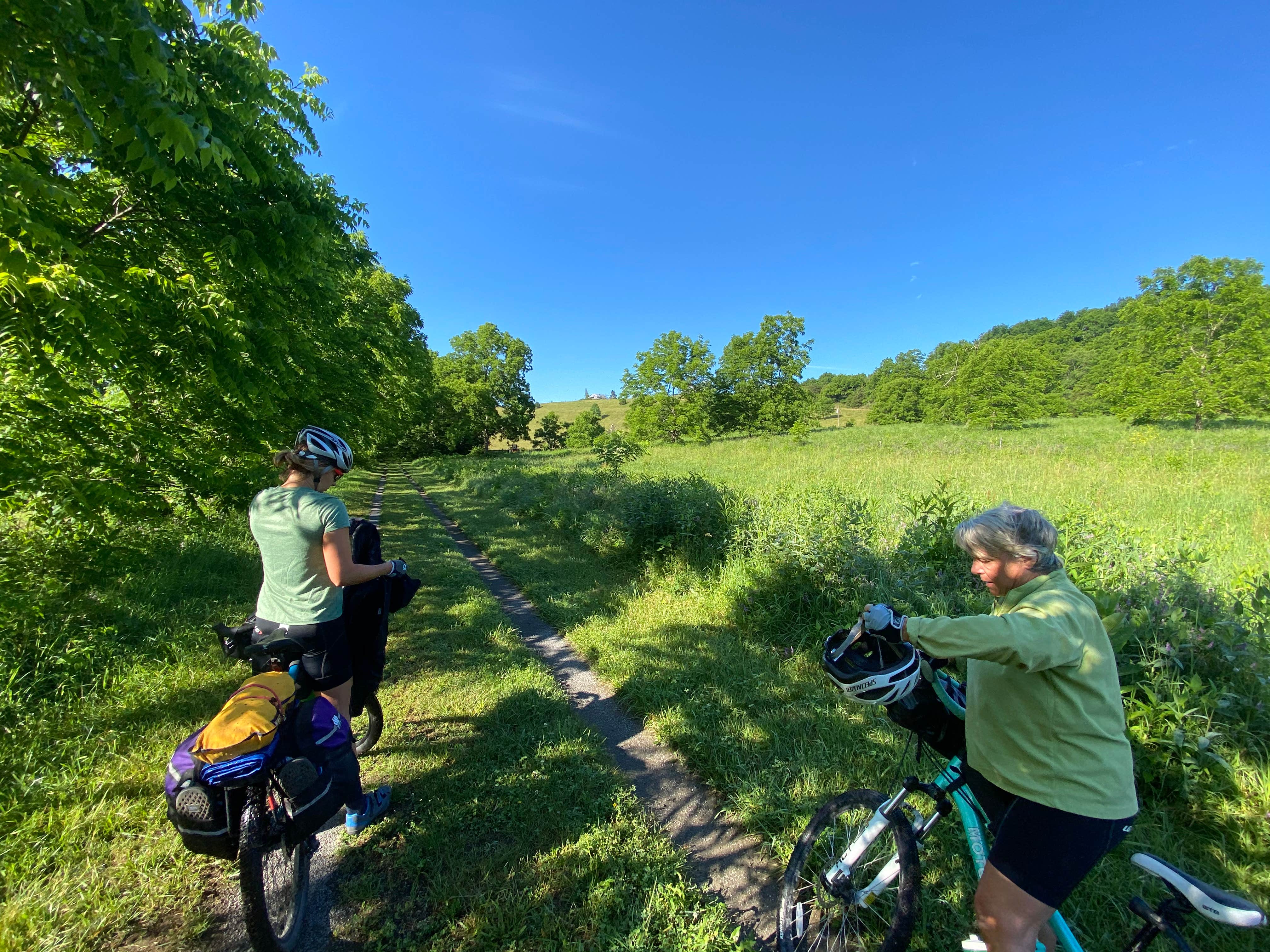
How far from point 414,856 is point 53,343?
13.3 feet

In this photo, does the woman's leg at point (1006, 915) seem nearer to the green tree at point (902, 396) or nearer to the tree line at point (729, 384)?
the tree line at point (729, 384)

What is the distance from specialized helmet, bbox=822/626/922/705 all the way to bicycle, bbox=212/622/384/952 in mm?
2237

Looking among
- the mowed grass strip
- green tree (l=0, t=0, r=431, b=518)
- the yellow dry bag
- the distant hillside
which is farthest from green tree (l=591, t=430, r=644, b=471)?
the distant hillside

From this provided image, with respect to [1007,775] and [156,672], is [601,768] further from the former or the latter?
[156,672]

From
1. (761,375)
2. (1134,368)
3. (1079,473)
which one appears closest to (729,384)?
(761,375)

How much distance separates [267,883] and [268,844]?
636 millimetres

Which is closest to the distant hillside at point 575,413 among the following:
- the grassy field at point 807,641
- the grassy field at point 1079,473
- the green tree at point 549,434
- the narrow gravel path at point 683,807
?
the green tree at point 549,434

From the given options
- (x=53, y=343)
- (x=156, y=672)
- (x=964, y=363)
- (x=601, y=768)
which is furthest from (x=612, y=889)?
(x=964, y=363)

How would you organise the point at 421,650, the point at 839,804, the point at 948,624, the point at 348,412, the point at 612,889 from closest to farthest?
the point at 948,624
the point at 839,804
the point at 612,889
the point at 421,650
the point at 348,412

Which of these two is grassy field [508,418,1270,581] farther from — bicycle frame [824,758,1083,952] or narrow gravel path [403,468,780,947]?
narrow gravel path [403,468,780,947]

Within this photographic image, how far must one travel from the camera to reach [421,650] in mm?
5109

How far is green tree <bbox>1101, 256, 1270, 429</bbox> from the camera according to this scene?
22.8m

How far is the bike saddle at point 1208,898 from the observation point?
46.2 inches

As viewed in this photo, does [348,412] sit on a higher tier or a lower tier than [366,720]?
higher
